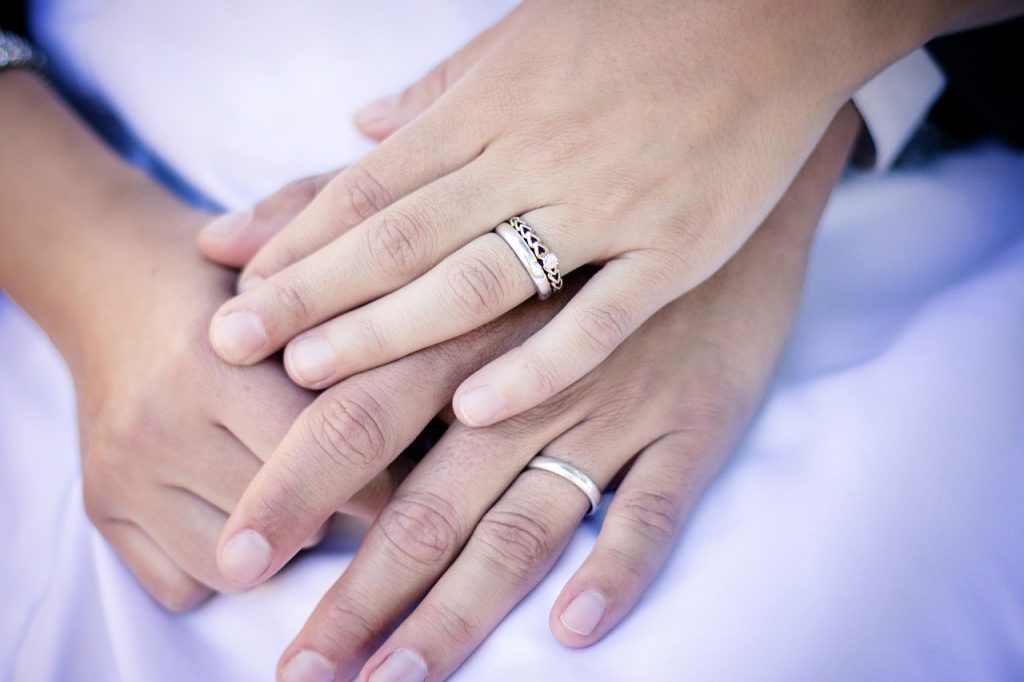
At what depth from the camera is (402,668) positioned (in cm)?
69

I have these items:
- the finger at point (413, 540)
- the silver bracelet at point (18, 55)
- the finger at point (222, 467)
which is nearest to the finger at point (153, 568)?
the finger at point (222, 467)

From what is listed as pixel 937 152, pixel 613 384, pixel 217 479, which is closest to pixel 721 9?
pixel 613 384

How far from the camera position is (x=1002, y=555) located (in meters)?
0.75

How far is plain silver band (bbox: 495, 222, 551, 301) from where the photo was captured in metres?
0.80

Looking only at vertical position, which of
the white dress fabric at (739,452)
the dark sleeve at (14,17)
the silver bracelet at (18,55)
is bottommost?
the white dress fabric at (739,452)

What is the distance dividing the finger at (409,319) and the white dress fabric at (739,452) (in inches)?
9.3

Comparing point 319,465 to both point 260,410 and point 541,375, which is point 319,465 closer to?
point 260,410

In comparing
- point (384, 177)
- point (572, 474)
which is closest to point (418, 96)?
point (384, 177)

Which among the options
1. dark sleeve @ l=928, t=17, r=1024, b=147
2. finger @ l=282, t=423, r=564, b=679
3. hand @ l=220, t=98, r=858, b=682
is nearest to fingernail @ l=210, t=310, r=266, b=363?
hand @ l=220, t=98, r=858, b=682

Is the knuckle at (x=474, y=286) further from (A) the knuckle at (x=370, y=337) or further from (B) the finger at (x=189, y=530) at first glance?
(B) the finger at (x=189, y=530)

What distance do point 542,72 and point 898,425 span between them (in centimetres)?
55

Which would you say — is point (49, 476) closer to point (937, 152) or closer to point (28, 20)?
point (28, 20)

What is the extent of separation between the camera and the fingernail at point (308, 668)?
70cm

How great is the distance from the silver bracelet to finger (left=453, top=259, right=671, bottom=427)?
904mm
